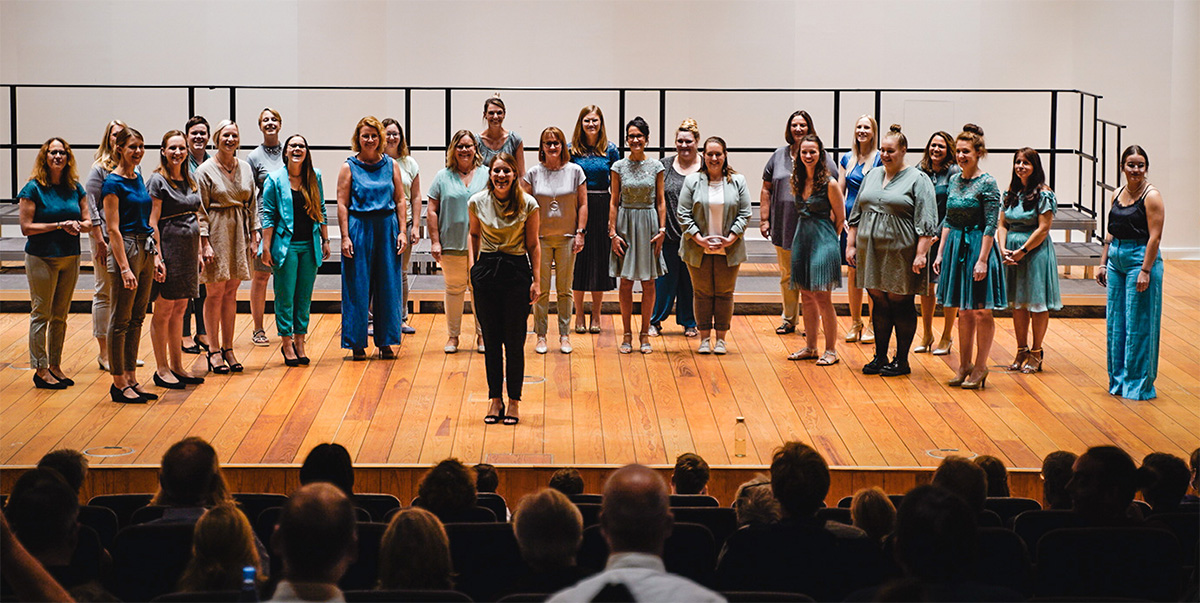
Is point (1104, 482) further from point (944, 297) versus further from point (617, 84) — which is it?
point (617, 84)

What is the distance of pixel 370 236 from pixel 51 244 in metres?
1.56

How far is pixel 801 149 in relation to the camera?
6.77 meters

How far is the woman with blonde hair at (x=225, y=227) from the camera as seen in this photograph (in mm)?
6398

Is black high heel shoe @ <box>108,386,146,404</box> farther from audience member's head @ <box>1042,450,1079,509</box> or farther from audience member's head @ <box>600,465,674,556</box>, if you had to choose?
audience member's head @ <box>600,465,674,556</box>

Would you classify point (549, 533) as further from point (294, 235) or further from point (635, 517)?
point (294, 235)

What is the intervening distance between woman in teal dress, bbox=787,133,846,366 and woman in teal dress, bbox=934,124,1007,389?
56cm

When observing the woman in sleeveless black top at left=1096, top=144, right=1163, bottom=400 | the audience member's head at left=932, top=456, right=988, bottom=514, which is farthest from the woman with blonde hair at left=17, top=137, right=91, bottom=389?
the woman in sleeveless black top at left=1096, top=144, right=1163, bottom=400

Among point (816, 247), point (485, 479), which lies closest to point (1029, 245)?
point (816, 247)

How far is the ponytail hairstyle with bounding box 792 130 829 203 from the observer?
678cm

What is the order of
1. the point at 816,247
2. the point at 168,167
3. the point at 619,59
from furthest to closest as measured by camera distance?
1. the point at 619,59
2. the point at 816,247
3. the point at 168,167

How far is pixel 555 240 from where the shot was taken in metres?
7.20

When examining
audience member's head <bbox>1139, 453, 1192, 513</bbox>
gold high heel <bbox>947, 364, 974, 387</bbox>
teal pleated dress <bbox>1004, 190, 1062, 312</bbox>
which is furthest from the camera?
gold high heel <bbox>947, 364, 974, 387</bbox>


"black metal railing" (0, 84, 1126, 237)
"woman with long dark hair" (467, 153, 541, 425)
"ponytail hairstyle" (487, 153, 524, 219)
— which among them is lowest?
"woman with long dark hair" (467, 153, 541, 425)

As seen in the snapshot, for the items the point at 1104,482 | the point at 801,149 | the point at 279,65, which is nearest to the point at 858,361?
the point at 801,149
